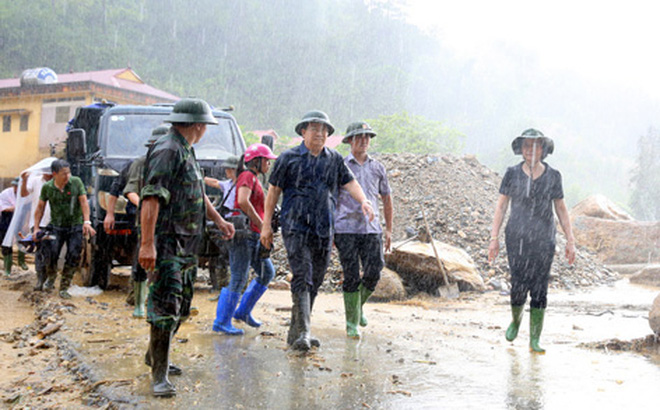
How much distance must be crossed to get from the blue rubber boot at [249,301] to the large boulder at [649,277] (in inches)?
473

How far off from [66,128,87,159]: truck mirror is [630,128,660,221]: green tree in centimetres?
6376

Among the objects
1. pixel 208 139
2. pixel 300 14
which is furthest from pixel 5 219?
pixel 300 14

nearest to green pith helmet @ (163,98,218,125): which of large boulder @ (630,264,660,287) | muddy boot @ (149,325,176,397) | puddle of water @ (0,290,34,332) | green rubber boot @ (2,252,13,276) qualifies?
muddy boot @ (149,325,176,397)

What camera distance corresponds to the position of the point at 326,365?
4582 millimetres

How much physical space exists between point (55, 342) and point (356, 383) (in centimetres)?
305

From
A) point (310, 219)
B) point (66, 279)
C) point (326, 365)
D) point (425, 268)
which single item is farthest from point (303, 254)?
point (425, 268)

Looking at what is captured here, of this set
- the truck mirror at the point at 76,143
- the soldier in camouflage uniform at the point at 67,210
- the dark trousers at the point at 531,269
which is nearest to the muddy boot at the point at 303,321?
the dark trousers at the point at 531,269

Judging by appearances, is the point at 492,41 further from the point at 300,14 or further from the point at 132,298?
the point at 132,298

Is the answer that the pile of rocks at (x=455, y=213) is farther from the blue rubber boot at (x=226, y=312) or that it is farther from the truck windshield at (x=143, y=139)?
the blue rubber boot at (x=226, y=312)

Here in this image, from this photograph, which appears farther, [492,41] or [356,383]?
[492,41]

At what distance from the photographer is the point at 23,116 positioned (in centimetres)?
3080

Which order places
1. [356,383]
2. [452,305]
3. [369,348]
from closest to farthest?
[356,383] < [369,348] < [452,305]

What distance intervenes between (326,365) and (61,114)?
28163 mm

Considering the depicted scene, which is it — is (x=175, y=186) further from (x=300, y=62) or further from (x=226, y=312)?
(x=300, y=62)
